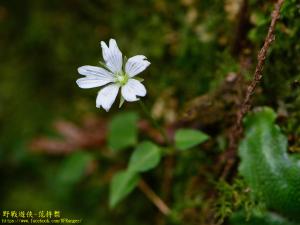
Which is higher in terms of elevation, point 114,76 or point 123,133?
point 123,133

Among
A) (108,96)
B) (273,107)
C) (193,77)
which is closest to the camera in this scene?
(108,96)

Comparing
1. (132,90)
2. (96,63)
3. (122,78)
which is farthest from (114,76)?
(96,63)

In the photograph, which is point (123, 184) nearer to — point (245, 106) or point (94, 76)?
point (94, 76)

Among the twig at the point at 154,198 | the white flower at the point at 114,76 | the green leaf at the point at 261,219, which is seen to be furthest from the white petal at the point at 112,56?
the twig at the point at 154,198

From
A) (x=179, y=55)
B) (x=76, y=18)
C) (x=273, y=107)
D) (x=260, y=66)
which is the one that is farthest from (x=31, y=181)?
(x=260, y=66)

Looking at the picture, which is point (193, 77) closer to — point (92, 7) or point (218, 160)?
point (218, 160)

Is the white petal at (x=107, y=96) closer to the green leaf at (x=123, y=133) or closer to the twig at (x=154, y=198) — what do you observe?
the green leaf at (x=123, y=133)

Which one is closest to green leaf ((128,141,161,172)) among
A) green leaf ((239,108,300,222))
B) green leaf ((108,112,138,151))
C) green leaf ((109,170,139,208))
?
green leaf ((109,170,139,208))
